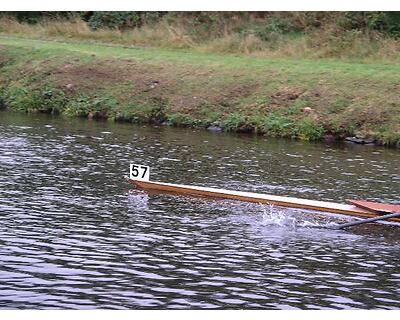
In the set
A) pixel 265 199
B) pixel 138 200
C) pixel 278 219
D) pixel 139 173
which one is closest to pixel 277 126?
pixel 139 173

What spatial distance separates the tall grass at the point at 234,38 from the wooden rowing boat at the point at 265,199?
20.4m

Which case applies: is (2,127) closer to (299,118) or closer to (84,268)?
(299,118)

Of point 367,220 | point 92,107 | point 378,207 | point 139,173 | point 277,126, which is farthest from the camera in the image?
point 92,107

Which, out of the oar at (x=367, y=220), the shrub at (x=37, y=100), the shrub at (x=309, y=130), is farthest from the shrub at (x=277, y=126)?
the oar at (x=367, y=220)

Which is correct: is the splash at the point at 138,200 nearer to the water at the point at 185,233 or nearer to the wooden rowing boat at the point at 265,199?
the water at the point at 185,233

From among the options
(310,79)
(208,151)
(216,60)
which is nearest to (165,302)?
(208,151)

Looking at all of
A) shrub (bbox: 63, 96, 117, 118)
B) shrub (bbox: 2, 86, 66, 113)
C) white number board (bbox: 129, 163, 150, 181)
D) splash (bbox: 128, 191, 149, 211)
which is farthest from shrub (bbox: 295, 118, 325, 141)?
splash (bbox: 128, 191, 149, 211)

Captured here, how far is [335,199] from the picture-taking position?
23781mm

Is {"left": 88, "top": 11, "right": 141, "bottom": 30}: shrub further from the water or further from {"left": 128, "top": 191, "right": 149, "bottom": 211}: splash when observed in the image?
{"left": 128, "top": 191, "right": 149, "bottom": 211}: splash

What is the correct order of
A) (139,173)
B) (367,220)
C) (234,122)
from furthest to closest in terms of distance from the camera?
(234,122) < (139,173) < (367,220)

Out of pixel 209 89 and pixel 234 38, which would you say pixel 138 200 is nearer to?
pixel 209 89

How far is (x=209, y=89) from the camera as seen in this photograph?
40.0 meters

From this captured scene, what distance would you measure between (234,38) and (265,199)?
84.2 ft

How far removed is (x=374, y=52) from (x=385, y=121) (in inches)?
339
